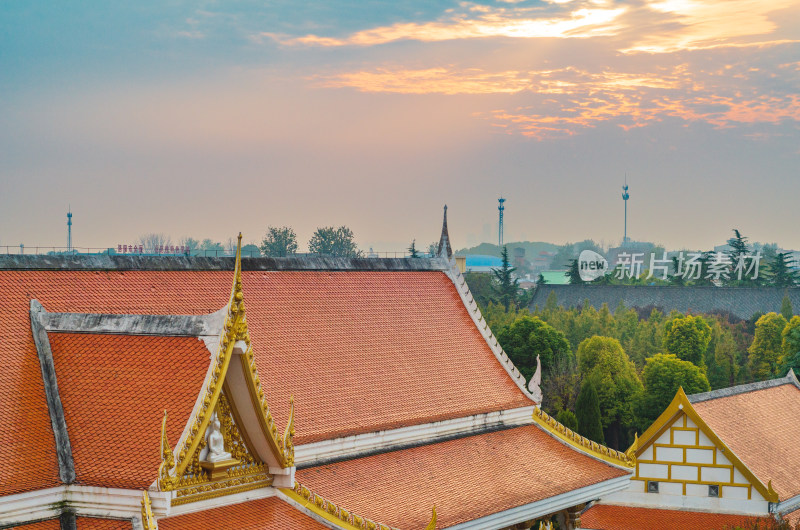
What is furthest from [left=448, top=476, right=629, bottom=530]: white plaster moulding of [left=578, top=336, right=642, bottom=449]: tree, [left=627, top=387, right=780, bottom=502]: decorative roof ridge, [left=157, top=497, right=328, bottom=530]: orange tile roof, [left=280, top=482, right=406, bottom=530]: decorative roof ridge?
[left=578, top=336, right=642, bottom=449]: tree

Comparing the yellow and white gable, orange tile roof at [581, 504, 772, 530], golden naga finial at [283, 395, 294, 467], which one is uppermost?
golden naga finial at [283, 395, 294, 467]

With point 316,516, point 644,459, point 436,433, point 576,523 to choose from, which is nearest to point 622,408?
point 644,459

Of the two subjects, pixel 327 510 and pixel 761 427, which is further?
pixel 761 427

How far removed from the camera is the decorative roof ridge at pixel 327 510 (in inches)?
575

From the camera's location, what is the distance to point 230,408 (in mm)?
13695

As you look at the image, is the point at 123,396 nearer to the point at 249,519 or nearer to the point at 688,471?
the point at 249,519

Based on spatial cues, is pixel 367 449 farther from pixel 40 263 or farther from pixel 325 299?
pixel 40 263

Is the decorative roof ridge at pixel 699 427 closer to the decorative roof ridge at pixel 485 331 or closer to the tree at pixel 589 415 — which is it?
the decorative roof ridge at pixel 485 331

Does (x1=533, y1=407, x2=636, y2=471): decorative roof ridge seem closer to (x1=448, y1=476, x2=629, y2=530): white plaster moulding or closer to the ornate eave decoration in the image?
(x1=448, y1=476, x2=629, y2=530): white plaster moulding

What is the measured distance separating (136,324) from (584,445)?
11.2 metres

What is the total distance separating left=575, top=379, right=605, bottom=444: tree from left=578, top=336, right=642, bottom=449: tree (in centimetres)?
371

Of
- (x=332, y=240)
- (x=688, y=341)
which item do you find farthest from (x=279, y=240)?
(x=688, y=341)

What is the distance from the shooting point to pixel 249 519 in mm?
13719

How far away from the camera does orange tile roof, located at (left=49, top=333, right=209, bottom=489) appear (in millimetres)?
12727
